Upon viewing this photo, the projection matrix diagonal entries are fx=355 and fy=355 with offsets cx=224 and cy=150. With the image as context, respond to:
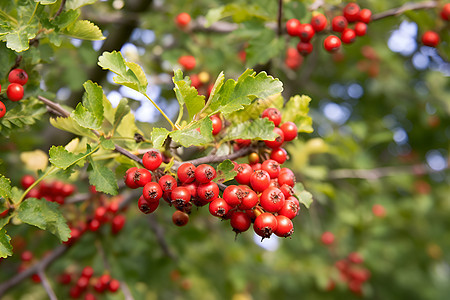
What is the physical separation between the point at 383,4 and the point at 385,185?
3.91 meters

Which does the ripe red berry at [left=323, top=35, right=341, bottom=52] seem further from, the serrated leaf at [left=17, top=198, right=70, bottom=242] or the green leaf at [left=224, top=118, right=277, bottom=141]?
the serrated leaf at [left=17, top=198, right=70, bottom=242]

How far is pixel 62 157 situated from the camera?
1795mm

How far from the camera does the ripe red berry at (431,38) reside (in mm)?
3148

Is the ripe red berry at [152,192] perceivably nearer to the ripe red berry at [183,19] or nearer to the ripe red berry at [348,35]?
the ripe red berry at [348,35]

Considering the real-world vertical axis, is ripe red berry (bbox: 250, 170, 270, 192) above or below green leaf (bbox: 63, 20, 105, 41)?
below

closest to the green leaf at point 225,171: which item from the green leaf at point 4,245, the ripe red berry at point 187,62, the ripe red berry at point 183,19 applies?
the green leaf at point 4,245

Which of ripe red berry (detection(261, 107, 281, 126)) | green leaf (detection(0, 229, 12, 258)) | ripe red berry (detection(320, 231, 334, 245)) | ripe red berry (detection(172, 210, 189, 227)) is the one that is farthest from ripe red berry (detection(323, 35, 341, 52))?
ripe red berry (detection(320, 231, 334, 245))

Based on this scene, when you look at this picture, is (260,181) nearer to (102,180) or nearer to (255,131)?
(255,131)

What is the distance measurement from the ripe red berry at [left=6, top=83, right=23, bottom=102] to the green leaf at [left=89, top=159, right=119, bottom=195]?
55 centimetres

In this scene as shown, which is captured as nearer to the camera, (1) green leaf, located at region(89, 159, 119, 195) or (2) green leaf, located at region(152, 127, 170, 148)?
(2) green leaf, located at region(152, 127, 170, 148)

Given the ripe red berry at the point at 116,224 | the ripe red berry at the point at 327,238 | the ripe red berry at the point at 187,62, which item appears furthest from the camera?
the ripe red berry at the point at 327,238

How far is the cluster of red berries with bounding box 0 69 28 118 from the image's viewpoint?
76.6 inches

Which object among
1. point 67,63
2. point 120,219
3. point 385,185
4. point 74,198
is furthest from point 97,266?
point 385,185

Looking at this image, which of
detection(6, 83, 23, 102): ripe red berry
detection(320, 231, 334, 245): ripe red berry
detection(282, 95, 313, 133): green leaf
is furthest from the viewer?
detection(320, 231, 334, 245): ripe red berry
